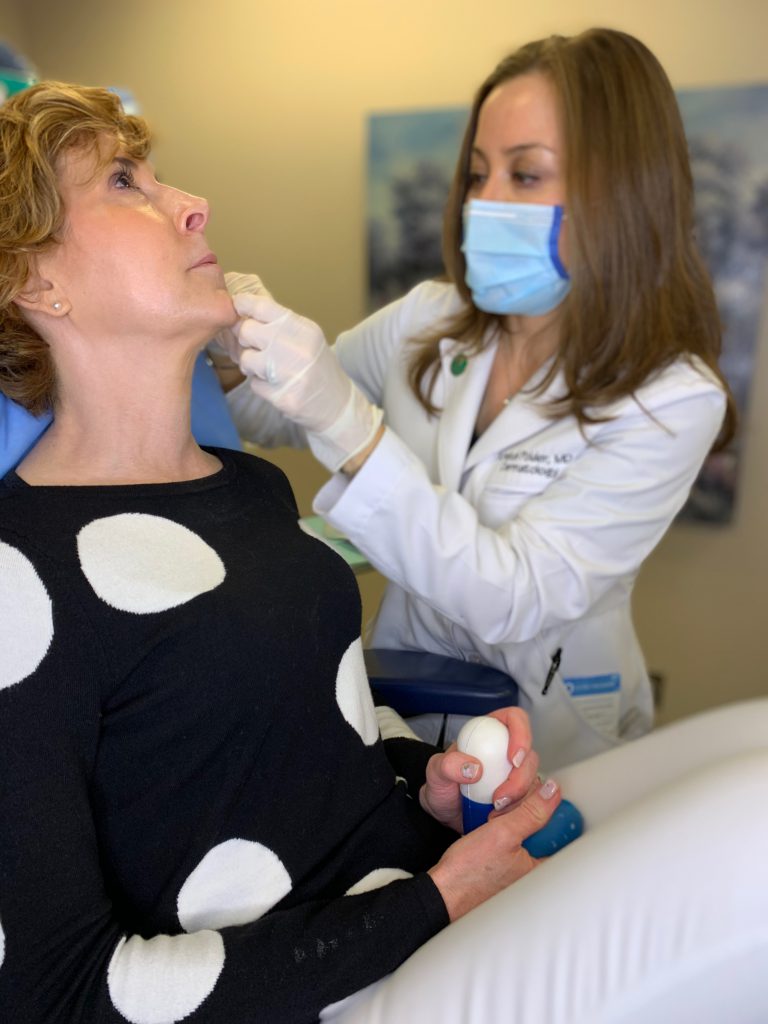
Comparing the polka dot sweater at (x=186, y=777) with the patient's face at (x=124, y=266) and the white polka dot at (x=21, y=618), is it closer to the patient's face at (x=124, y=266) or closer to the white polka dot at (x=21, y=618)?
the white polka dot at (x=21, y=618)

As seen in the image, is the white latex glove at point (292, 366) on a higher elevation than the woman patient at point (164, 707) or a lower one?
higher

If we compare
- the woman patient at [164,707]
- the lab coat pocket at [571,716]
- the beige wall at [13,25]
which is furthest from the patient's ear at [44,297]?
the beige wall at [13,25]

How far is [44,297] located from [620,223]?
2.63 feet

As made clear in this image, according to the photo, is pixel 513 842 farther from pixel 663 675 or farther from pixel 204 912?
pixel 663 675

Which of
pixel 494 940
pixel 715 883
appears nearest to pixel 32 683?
pixel 494 940

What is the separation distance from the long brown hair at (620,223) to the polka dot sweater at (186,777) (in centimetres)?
57

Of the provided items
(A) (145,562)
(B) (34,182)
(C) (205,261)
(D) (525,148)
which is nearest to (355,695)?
(A) (145,562)

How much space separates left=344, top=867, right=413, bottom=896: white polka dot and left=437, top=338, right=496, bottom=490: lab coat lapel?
25.0 inches

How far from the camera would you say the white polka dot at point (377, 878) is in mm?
936

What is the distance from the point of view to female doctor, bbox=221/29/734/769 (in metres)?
1.23

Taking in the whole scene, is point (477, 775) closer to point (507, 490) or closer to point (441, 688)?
point (441, 688)

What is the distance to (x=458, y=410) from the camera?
1476mm

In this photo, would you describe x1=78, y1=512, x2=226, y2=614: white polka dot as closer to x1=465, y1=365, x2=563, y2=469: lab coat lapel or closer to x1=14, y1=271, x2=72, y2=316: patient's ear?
x1=14, y1=271, x2=72, y2=316: patient's ear

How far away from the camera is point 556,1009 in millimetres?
751
